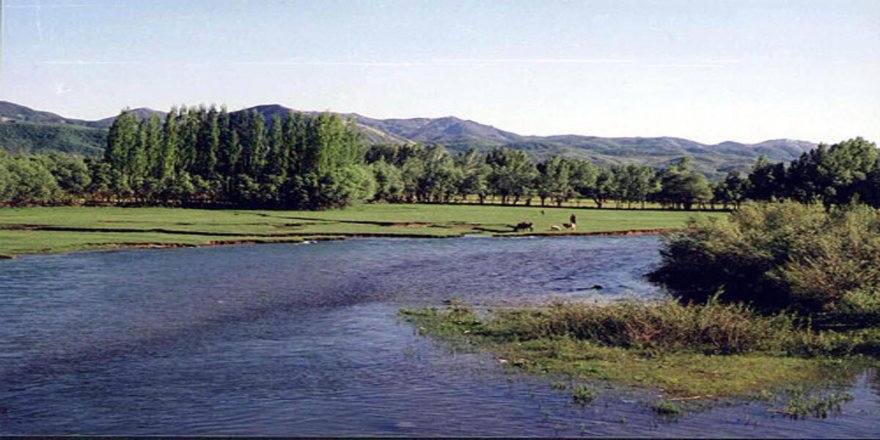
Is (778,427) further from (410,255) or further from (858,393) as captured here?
(410,255)

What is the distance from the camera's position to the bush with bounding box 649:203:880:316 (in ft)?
111

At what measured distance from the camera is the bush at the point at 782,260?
111 feet

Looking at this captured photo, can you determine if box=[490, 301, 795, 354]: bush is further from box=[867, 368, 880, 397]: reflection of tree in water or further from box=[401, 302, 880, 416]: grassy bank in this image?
box=[867, 368, 880, 397]: reflection of tree in water

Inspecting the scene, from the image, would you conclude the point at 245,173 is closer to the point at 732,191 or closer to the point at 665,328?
the point at 732,191

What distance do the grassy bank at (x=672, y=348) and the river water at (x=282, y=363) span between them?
142 centimetres

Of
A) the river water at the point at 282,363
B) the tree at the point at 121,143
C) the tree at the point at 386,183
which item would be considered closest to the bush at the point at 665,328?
the river water at the point at 282,363

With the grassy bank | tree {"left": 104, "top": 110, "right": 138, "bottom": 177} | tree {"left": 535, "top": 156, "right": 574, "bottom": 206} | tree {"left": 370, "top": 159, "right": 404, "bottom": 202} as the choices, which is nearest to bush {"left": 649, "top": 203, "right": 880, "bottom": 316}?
the grassy bank

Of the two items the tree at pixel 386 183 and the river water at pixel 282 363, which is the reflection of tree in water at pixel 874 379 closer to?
the river water at pixel 282 363

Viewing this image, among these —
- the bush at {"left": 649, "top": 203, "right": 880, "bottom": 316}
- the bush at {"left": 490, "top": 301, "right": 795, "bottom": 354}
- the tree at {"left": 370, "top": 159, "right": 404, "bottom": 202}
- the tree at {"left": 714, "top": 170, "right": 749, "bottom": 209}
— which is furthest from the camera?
the tree at {"left": 370, "top": 159, "right": 404, "bottom": 202}

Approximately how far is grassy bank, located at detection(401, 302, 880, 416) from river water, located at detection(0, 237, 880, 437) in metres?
1.42

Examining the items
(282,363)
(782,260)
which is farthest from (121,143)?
(782,260)

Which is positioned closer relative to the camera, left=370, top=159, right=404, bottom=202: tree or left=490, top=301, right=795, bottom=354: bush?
left=490, top=301, right=795, bottom=354: bush

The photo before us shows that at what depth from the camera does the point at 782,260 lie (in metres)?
39.0

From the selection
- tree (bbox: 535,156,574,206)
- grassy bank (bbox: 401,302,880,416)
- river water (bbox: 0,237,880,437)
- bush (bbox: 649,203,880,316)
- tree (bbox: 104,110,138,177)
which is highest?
tree (bbox: 104,110,138,177)
